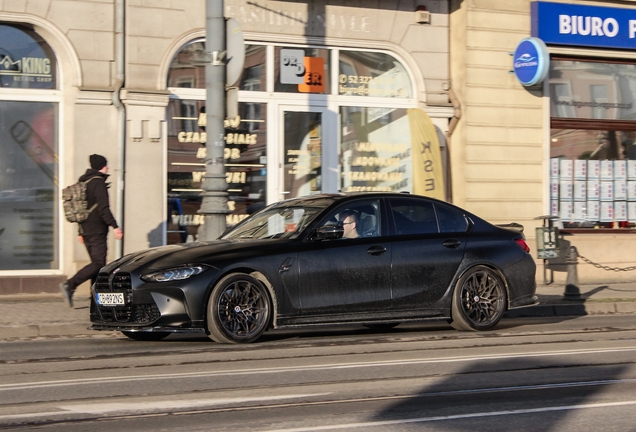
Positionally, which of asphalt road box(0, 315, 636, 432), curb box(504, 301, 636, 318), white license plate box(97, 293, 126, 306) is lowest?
curb box(504, 301, 636, 318)

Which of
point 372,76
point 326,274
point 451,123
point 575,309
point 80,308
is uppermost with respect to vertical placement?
point 372,76

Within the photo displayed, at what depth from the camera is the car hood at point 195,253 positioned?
9.36 metres

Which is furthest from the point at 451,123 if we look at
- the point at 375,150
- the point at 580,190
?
the point at 580,190

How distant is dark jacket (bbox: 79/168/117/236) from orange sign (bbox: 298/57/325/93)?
5.71 m

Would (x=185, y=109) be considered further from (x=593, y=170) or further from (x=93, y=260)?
(x=593, y=170)

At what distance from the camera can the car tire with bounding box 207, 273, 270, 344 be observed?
9242 mm

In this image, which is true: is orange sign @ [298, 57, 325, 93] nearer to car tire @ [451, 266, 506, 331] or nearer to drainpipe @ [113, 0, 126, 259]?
drainpipe @ [113, 0, 126, 259]

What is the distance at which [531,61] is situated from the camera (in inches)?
704

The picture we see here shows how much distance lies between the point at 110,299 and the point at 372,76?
9562 mm

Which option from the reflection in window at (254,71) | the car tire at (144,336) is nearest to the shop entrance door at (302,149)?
the reflection in window at (254,71)

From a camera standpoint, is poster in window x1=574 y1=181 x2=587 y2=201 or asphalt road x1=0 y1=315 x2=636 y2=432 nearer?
asphalt road x1=0 y1=315 x2=636 y2=432

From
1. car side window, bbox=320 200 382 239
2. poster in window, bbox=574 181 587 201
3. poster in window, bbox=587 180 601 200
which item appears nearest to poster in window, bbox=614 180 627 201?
poster in window, bbox=587 180 601 200

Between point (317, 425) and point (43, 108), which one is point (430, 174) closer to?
point (43, 108)

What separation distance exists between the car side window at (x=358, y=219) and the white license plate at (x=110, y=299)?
7.02ft
